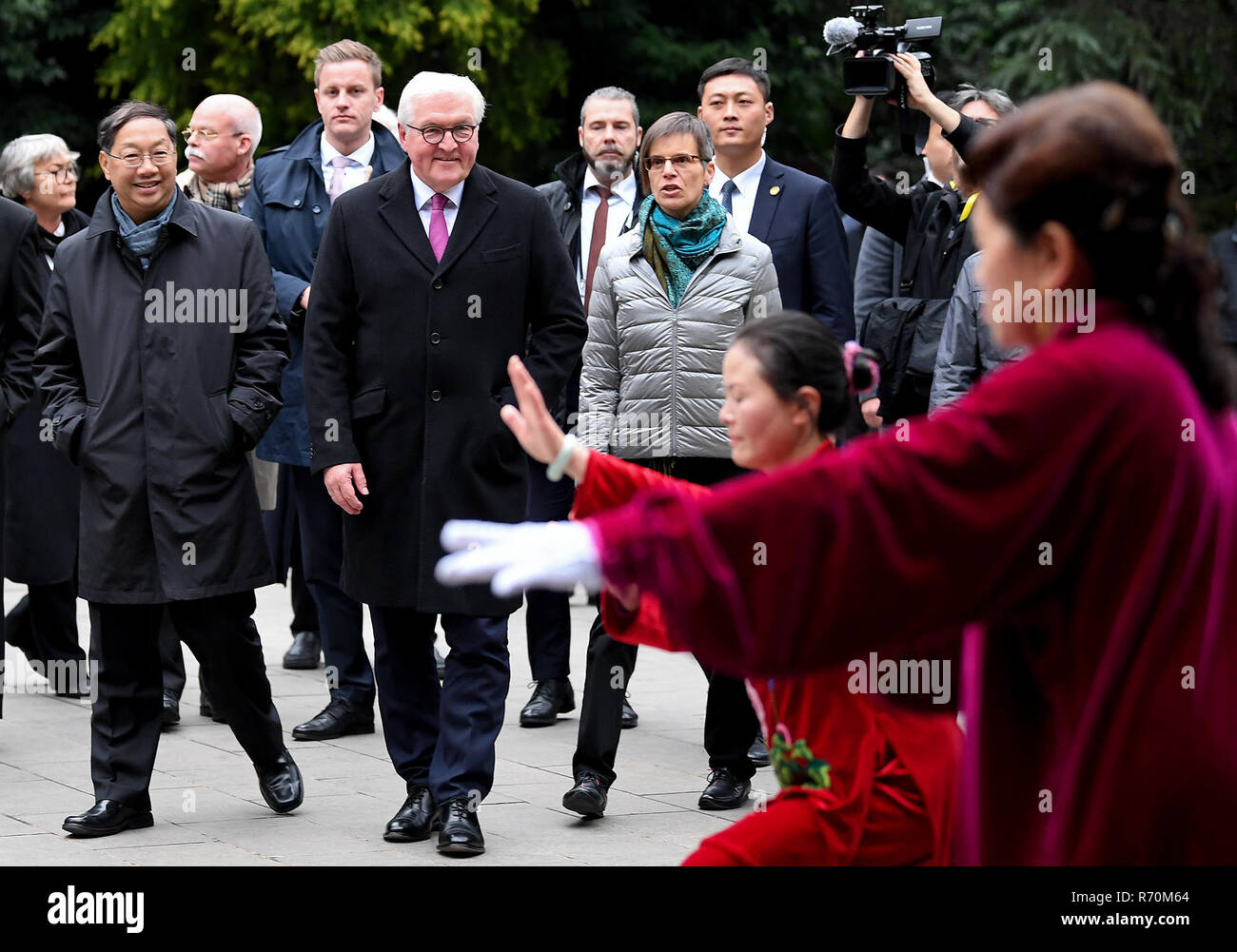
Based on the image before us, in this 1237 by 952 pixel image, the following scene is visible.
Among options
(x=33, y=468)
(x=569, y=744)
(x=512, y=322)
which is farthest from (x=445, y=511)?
(x=33, y=468)

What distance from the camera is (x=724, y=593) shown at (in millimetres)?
2123

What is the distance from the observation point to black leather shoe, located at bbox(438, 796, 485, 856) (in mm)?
5527

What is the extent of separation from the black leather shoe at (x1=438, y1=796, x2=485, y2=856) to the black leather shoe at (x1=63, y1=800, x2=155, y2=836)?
978mm

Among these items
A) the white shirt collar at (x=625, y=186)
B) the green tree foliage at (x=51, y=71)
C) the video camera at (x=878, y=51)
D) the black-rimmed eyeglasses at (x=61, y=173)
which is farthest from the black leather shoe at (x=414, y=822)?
the green tree foliage at (x=51, y=71)

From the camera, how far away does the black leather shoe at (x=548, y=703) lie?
24.9ft

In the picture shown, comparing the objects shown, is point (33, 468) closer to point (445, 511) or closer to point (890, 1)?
point (445, 511)

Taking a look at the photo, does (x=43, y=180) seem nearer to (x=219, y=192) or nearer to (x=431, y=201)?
(x=219, y=192)

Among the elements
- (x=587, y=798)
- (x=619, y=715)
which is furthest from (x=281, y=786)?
(x=619, y=715)

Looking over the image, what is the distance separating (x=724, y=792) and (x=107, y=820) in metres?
1.96

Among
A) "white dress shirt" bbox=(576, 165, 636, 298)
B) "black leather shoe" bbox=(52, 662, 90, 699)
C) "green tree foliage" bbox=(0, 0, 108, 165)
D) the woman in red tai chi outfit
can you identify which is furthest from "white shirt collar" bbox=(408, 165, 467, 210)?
"green tree foliage" bbox=(0, 0, 108, 165)

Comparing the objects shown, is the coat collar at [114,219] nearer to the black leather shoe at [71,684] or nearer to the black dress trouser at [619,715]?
the black dress trouser at [619,715]

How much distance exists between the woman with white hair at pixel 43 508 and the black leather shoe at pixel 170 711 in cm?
85

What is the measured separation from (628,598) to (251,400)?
4053 millimetres

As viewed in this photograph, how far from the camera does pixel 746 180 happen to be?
748 centimetres
